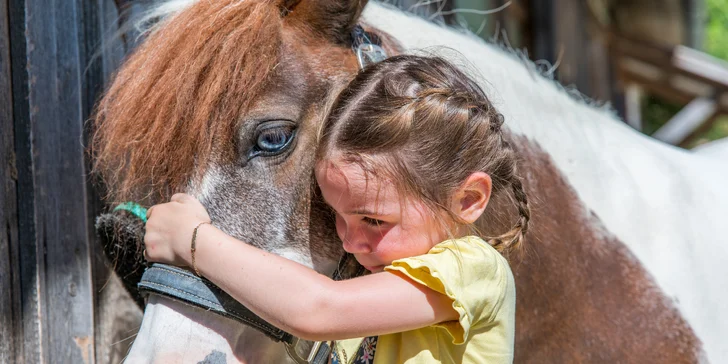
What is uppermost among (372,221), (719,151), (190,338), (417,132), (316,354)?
(417,132)

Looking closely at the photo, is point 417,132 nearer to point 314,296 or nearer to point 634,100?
point 314,296

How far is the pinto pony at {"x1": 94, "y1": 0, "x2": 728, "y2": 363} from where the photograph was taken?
1.22 meters

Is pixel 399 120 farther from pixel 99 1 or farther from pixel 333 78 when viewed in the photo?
pixel 99 1

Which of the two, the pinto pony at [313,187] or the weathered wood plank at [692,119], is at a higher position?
the pinto pony at [313,187]

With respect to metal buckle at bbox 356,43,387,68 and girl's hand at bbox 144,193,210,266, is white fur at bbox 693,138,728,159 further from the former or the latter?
girl's hand at bbox 144,193,210,266

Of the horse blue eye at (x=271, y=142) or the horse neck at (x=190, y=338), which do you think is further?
the horse blue eye at (x=271, y=142)

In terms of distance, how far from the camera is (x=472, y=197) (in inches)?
45.5

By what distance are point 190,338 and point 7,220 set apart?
47 centimetres

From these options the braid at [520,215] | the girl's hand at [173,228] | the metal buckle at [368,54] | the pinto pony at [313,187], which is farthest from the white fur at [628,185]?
the girl's hand at [173,228]

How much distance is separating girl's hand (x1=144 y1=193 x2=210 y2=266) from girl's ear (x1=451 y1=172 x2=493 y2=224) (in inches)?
15.4

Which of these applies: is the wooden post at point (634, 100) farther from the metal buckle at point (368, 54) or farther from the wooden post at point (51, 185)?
the wooden post at point (51, 185)

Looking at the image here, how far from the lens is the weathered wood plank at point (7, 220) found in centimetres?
133

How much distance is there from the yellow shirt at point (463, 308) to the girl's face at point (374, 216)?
4 centimetres

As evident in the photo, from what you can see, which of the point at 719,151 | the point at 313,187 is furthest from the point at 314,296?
the point at 719,151
